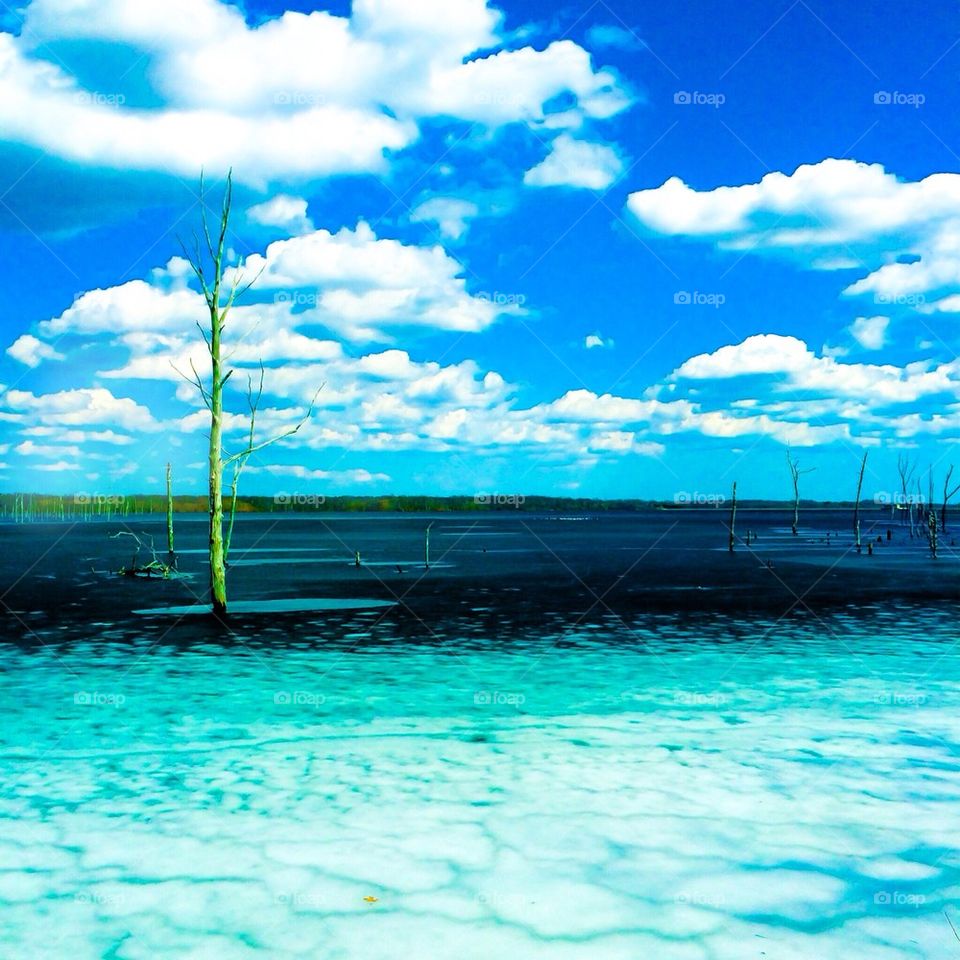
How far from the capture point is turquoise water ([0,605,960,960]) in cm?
626

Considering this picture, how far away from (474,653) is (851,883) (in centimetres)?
1122

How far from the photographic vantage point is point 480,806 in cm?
862

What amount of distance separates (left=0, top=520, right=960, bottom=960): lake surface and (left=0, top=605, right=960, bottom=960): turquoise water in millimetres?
29

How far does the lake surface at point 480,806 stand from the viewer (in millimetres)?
6270

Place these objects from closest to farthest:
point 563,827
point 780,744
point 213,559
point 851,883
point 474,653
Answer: point 851,883 < point 563,827 < point 780,744 < point 474,653 < point 213,559

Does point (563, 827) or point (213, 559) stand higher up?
point (213, 559)

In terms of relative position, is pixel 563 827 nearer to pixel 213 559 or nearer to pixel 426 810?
pixel 426 810

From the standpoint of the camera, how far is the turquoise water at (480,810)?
6.26m

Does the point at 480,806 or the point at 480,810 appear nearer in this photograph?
the point at 480,810

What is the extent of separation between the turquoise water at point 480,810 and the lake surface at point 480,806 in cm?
3

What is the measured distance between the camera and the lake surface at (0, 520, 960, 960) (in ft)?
20.6

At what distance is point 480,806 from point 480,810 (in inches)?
4.0

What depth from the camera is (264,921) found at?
6348 millimetres

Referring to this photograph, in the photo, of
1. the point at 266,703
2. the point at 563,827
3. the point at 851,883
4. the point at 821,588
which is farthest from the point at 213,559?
the point at 821,588
